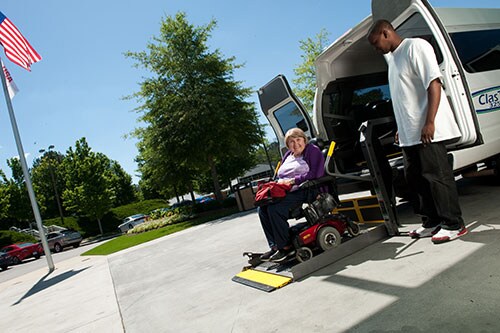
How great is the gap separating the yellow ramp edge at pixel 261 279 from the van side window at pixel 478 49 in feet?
9.60

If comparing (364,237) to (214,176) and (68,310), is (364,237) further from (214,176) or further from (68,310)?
(214,176)

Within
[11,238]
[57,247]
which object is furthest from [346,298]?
[11,238]

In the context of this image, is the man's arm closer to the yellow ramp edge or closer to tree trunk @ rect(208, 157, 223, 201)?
the yellow ramp edge

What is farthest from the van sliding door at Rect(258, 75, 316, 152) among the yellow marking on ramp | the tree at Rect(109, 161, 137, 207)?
the tree at Rect(109, 161, 137, 207)

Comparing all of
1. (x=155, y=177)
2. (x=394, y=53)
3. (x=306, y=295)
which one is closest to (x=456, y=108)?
(x=394, y=53)

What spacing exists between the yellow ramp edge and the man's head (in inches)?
96.0

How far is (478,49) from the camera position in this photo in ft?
12.2

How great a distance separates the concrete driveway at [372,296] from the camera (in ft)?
6.28

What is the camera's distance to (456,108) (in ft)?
9.95

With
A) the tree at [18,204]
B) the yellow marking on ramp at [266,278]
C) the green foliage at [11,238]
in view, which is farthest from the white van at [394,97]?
the tree at [18,204]

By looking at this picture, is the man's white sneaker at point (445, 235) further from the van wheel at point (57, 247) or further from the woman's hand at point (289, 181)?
the van wheel at point (57, 247)

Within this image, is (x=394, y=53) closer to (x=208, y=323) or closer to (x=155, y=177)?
(x=208, y=323)

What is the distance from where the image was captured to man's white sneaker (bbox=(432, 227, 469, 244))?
296 cm

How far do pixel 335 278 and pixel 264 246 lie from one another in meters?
2.39
